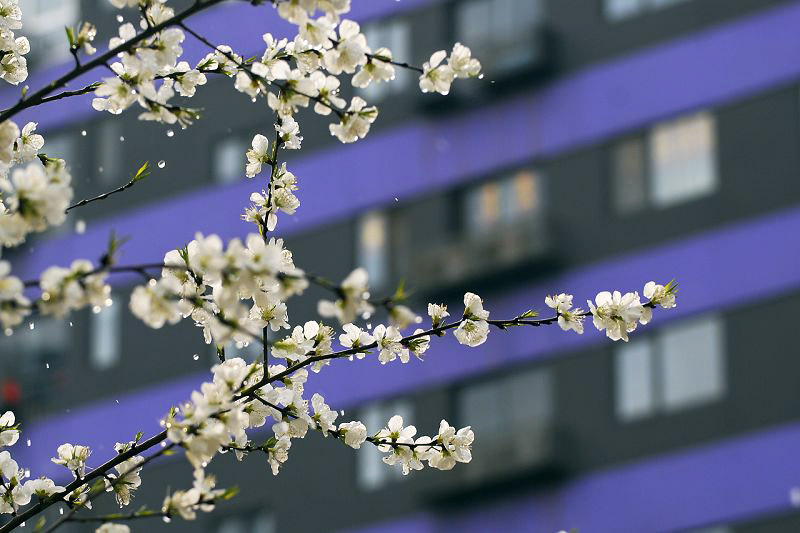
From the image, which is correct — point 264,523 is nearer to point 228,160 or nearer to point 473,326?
point 228,160

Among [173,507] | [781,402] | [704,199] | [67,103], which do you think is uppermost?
[67,103]

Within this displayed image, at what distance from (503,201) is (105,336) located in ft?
30.7

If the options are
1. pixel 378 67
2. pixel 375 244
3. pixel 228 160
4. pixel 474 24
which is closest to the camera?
pixel 378 67

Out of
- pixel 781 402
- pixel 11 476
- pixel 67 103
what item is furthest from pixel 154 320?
pixel 67 103

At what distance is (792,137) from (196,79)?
21046 mm

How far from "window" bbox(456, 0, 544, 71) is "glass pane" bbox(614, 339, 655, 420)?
5340 mm

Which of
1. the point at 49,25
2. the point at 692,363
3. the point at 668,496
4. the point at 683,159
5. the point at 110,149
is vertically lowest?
the point at 668,496

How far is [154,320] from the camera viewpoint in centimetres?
548

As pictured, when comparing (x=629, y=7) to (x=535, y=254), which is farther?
(x=535, y=254)

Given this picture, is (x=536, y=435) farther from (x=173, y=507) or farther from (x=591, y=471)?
(x=173, y=507)

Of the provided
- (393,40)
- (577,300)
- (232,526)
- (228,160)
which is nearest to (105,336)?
(228,160)

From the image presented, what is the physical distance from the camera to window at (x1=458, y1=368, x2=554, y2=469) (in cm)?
2869

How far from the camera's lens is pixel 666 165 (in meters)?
28.2

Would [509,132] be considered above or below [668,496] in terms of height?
above
